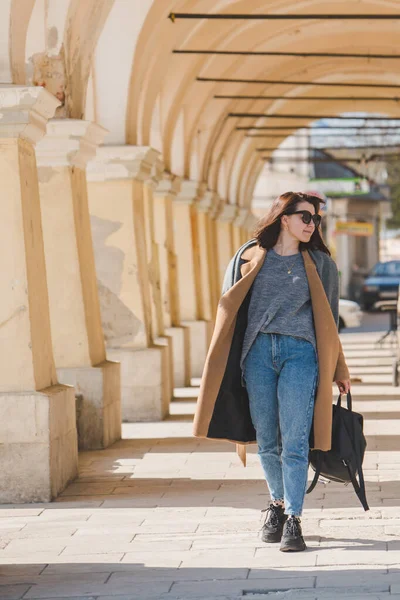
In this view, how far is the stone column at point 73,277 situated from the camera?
11.2 metres

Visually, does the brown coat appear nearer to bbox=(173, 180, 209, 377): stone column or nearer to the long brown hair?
the long brown hair

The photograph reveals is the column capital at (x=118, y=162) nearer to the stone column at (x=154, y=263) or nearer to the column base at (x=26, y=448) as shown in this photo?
the stone column at (x=154, y=263)

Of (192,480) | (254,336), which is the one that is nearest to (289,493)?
(254,336)

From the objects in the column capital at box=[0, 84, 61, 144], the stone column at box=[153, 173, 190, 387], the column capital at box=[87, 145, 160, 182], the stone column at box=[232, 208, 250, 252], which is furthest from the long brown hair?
the stone column at box=[232, 208, 250, 252]

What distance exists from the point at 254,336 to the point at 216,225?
61.6 feet

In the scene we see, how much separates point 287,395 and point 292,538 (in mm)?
654

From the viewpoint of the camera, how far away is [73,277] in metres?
11.4

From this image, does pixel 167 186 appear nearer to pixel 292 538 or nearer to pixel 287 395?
pixel 287 395

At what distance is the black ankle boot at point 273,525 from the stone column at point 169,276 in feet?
36.2

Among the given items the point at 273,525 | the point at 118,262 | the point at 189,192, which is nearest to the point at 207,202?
the point at 189,192

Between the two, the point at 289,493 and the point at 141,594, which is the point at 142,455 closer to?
the point at 289,493

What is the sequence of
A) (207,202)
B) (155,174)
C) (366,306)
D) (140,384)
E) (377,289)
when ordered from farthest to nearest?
(366,306) < (377,289) < (207,202) < (155,174) < (140,384)

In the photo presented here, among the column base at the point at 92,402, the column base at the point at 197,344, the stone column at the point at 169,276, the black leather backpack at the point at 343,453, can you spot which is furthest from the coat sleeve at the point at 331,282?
the column base at the point at 197,344

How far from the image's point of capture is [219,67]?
20062 mm
